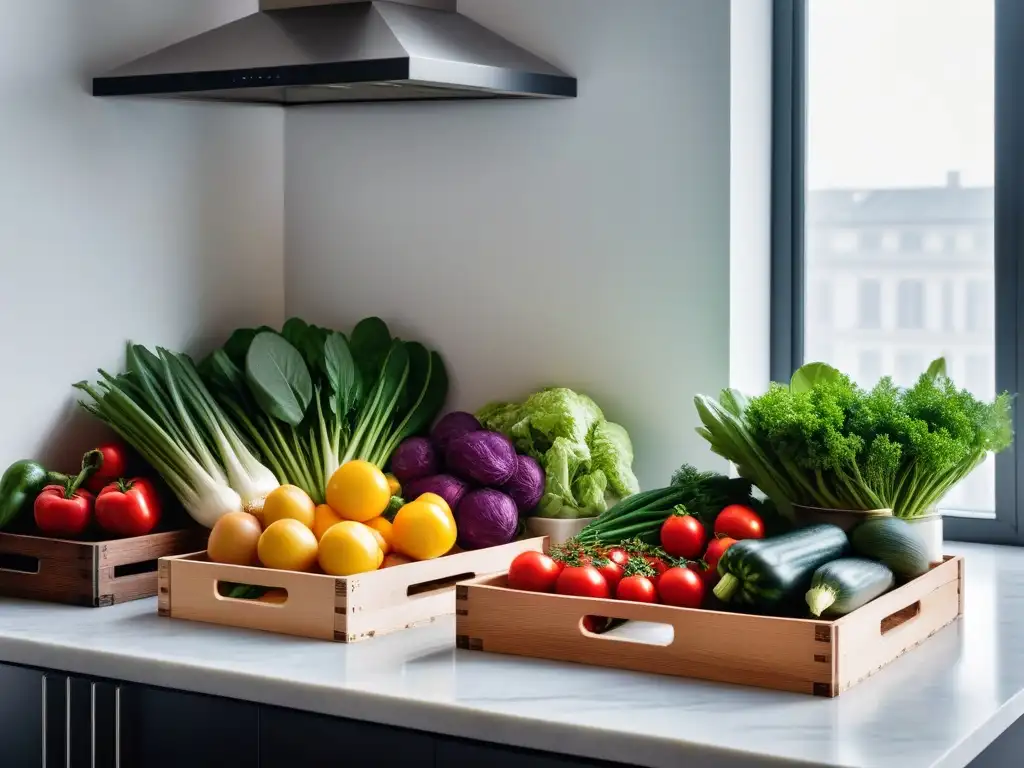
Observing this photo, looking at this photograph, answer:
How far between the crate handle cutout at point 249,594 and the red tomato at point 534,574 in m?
0.32

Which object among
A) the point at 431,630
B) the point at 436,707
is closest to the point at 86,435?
the point at 431,630

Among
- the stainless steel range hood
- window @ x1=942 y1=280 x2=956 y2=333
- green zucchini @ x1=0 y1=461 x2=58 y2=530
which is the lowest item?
green zucchini @ x1=0 y1=461 x2=58 y2=530

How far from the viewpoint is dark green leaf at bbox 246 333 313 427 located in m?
2.24

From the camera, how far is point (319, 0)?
2.25m

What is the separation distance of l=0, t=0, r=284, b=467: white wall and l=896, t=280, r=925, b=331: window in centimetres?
122

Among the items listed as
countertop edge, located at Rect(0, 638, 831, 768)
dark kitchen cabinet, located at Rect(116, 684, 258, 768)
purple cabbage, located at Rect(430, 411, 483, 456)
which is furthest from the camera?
purple cabbage, located at Rect(430, 411, 483, 456)

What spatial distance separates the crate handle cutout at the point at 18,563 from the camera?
2035 mm

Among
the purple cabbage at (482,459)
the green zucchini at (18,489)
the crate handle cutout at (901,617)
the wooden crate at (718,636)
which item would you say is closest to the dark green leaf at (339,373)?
the purple cabbage at (482,459)

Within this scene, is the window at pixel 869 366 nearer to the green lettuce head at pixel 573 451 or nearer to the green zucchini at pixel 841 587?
the green lettuce head at pixel 573 451

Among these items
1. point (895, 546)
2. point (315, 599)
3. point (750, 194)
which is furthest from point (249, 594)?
point (750, 194)

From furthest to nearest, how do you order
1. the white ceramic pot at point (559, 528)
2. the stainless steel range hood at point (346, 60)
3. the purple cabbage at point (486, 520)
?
the white ceramic pot at point (559, 528) < the purple cabbage at point (486, 520) < the stainless steel range hood at point (346, 60)

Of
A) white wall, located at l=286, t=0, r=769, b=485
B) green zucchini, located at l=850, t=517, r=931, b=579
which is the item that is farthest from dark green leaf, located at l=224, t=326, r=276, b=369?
green zucchini, located at l=850, t=517, r=931, b=579

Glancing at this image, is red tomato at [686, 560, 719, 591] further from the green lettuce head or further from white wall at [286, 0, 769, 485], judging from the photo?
white wall at [286, 0, 769, 485]

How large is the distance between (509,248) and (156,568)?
2.81 ft
